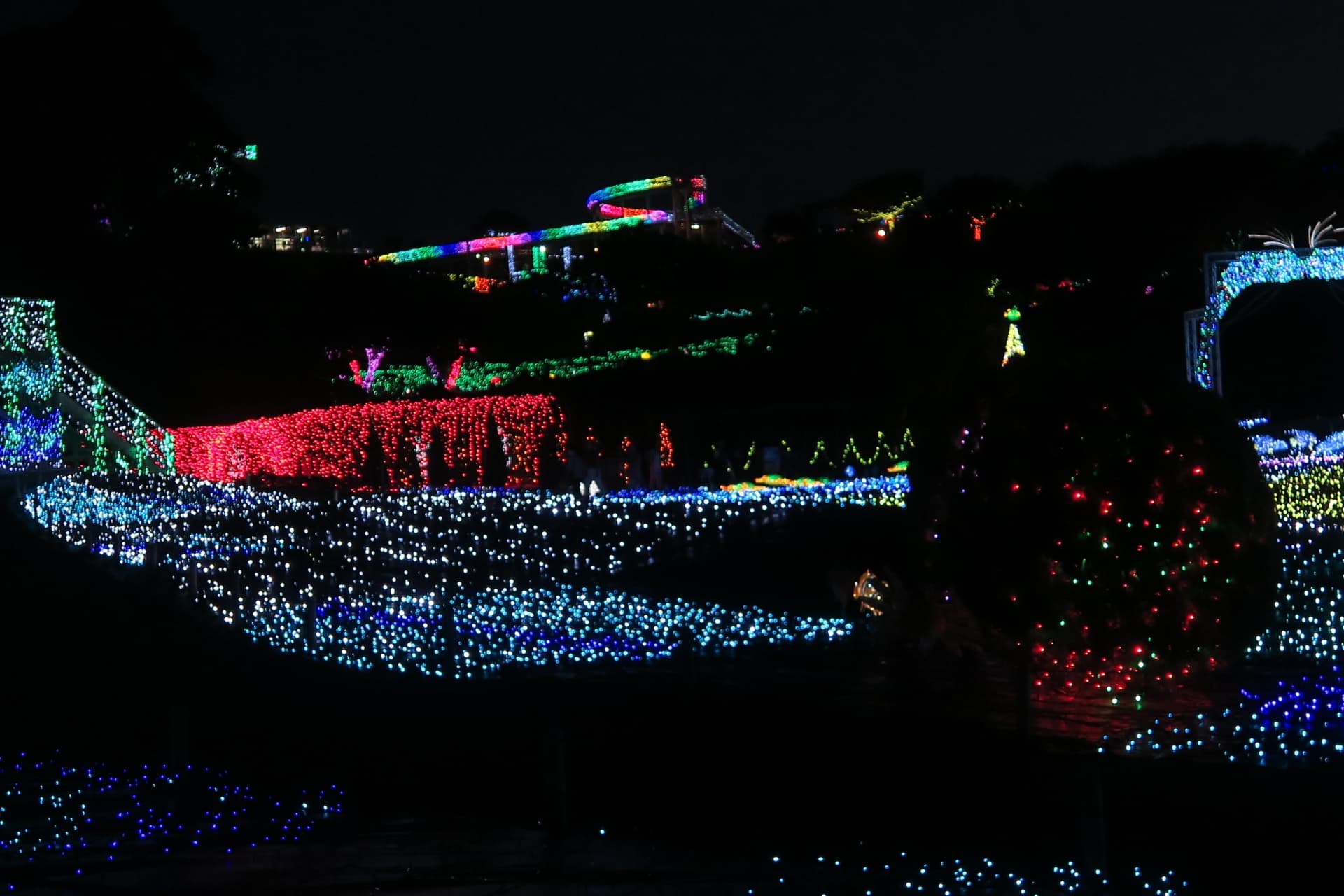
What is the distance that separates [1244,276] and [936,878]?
17.4 meters

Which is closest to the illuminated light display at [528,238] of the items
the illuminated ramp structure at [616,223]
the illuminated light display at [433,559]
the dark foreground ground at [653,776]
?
the illuminated ramp structure at [616,223]

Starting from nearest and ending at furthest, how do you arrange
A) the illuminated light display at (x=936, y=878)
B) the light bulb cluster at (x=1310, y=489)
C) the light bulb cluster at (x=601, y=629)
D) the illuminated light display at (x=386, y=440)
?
the illuminated light display at (x=936, y=878) → the light bulb cluster at (x=601, y=629) → the light bulb cluster at (x=1310, y=489) → the illuminated light display at (x=386, y=440)

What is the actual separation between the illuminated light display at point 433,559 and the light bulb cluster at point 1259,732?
3.25 metres

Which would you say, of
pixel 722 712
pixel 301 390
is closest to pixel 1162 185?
pixel 301 390

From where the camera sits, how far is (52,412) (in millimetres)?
19312

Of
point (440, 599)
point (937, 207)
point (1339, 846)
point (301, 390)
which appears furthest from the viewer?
point (937, 207)

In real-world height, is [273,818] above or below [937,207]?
below

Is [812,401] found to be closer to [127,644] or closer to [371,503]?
[371,503]

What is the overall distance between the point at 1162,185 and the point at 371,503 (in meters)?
30.7

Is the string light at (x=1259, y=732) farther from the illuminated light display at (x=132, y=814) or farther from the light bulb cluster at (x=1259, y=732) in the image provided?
the illuminated light display at (x=132, y=814)

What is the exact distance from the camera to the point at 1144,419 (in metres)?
8.46

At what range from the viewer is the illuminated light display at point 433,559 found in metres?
10.9

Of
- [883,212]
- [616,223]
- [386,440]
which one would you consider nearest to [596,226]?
[616,223]

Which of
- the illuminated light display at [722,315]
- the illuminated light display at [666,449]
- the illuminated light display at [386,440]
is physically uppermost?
the illuminated light display at [722,315]
